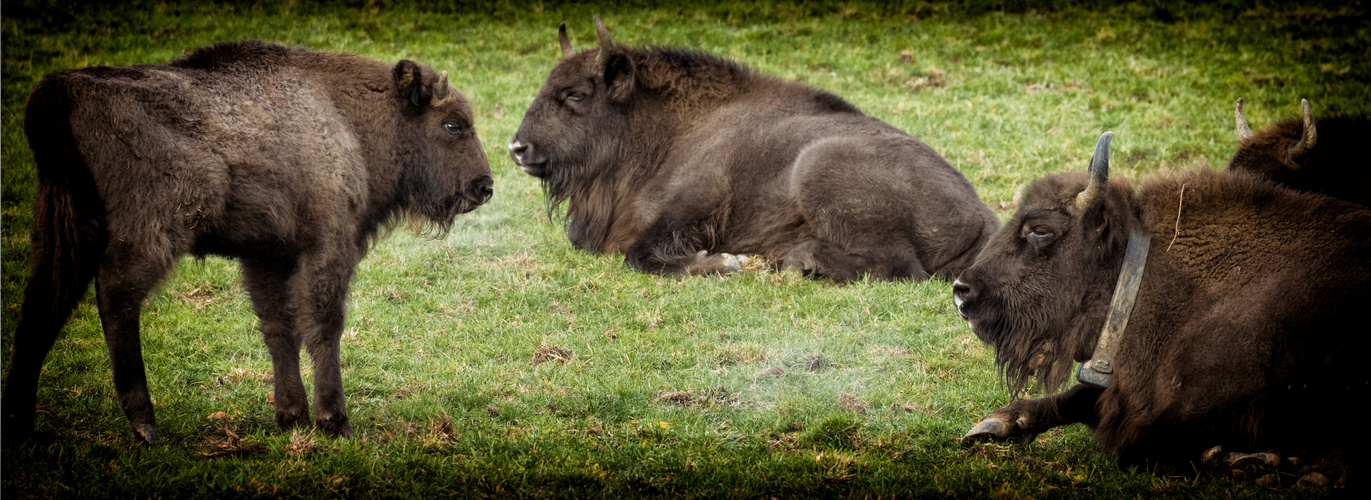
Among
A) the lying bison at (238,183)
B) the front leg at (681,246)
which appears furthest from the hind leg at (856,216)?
the lying bison at (238,183)

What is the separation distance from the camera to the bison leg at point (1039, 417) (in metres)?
5.15

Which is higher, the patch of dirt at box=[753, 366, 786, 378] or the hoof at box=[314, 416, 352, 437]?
the hoof at box=[314, 416, 352, 437]

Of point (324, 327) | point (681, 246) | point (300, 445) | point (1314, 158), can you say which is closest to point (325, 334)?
point (324, 327)

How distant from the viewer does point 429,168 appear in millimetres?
6055

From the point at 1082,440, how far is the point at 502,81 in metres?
12.3

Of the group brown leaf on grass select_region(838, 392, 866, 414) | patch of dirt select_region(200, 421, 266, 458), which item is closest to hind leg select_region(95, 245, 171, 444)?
patch of dirt select_region(200, 421, 266, 458)

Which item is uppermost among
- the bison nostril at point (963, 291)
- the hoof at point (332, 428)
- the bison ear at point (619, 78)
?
the bison nostril at point (963, 291)

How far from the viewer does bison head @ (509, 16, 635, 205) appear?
9.77 metres

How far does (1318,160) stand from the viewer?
600 cm

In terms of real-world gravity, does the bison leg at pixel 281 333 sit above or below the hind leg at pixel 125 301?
below

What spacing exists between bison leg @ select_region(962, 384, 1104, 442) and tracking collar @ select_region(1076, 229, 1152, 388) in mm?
227

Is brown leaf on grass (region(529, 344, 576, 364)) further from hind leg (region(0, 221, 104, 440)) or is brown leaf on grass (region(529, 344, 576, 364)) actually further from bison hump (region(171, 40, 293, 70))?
hind leg (region(0, 221, 104, 440))

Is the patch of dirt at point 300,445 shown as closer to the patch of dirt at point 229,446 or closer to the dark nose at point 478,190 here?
the patch of dirt at point 229,446

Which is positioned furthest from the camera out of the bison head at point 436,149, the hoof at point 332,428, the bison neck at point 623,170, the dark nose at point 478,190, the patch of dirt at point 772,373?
the bison neck at point 623,170
